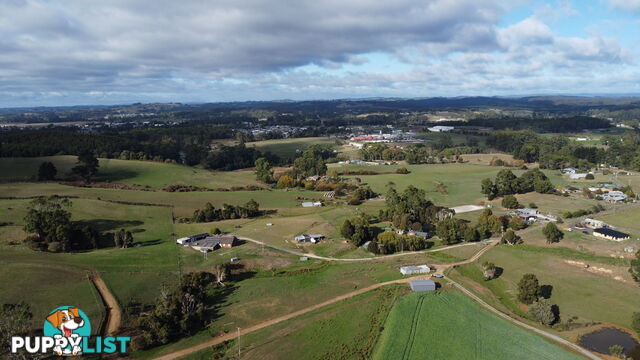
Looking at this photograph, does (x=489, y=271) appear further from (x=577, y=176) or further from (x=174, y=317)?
(x=577, y=176)

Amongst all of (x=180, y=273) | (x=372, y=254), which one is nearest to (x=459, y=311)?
(x=372, y=254)

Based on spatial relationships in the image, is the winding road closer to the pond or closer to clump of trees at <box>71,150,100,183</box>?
the pond

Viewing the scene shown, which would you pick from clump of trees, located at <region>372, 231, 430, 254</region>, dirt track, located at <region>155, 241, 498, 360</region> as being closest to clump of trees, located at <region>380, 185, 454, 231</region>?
clump of trees, located at <region>372, 231, 430, 254</region>

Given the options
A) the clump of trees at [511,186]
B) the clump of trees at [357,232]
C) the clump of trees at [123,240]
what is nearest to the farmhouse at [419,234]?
the clump of trees at [357,232]

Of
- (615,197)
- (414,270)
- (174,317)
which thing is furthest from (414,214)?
(615,197)

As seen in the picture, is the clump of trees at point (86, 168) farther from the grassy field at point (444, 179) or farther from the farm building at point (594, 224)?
the farm building at point (594, 224)

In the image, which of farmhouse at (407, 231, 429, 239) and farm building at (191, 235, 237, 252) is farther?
farmhouse at (407, 231, 429, 239)
